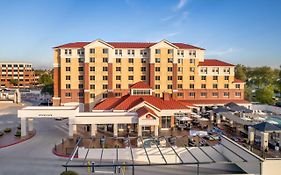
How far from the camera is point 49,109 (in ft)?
111

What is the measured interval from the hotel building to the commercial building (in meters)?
82.5

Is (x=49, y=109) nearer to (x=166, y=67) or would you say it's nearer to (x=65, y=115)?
(x=65, y=115)

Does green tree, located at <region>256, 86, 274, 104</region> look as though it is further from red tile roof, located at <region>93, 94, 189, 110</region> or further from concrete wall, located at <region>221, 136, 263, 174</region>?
concrete wall, located at <region>221, 136, 263, 174</region>

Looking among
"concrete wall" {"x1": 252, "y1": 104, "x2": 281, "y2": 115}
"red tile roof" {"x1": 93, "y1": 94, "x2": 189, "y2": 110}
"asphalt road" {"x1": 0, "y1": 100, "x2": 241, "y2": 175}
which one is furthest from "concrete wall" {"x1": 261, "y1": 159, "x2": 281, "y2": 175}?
"concrete wall" {"x1": 252, "y1": 104, "x2": 281, "y2": 115}

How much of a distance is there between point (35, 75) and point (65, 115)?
11388 centimetres

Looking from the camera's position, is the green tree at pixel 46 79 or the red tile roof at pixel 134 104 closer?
the red tile roof at pixel 134 104

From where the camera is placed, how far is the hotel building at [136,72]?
5203 centimetres

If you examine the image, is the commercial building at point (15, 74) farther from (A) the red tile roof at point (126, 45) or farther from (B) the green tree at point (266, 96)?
(B) the green tree at point (266, 96)

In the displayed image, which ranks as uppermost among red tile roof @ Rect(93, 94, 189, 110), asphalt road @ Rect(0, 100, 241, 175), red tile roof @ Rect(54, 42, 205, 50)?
red tile roof @ Rect(54, 42, 205, 50)

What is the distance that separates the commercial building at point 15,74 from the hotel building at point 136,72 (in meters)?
82.5

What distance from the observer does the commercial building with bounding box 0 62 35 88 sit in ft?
409

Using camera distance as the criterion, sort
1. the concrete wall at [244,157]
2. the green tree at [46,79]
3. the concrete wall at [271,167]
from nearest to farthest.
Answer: the concrete wall at [271,167] → the concrete wall at [244,157] → the green tree at [46,79]

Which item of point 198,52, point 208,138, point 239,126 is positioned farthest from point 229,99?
point 208,138

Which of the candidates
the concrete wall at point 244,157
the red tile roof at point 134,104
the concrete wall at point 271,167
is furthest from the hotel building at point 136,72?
the concrete wall at point 271,167
